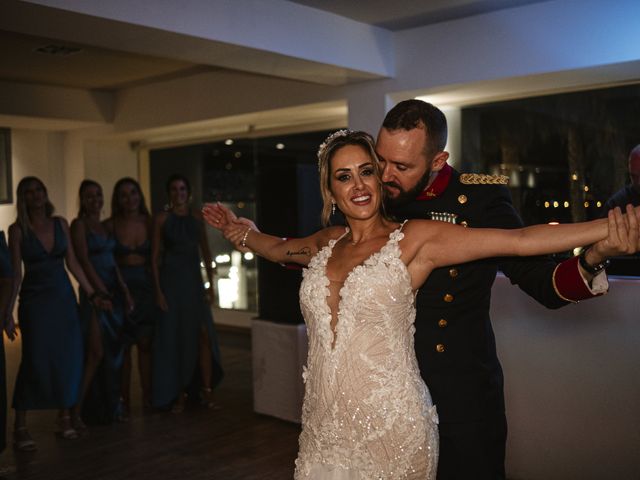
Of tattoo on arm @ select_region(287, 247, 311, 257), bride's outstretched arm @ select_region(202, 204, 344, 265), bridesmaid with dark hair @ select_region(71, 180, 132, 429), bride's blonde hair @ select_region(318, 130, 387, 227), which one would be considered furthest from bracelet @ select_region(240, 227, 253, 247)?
bridesmaid with dark hair @ select_region(71, 180, 132, 429)

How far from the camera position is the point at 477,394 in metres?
2.25

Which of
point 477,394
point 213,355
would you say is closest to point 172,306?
point 213,355

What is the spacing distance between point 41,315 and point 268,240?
2623 mm

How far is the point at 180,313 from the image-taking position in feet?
18.1

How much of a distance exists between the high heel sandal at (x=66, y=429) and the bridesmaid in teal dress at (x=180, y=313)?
0.69 metres

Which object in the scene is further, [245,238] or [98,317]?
[98,317]

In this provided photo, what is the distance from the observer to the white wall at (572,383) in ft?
11.9

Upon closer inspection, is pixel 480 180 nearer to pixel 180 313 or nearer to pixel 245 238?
pixel 245 238

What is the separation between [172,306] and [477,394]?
142 inches

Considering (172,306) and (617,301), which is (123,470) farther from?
(617,301)

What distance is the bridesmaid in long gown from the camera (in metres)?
4.66

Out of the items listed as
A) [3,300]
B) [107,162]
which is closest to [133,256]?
[3,300]

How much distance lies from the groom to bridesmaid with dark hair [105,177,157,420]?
11.4 feet

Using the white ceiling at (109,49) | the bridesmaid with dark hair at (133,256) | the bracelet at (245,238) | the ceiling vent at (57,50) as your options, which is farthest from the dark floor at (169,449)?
the ceiling vent at (57,50)
